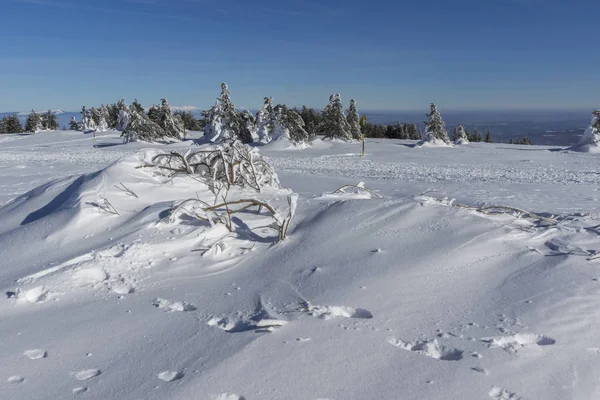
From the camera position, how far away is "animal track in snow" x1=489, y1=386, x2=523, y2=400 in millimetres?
1882

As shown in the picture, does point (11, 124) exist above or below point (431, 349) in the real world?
above

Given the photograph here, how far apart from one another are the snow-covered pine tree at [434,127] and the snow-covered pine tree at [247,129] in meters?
14.8

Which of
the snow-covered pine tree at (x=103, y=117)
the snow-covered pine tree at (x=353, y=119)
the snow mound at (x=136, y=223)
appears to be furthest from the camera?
the snow-covered pine tree at (x=103, y=117)

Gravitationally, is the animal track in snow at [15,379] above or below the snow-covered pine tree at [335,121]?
below

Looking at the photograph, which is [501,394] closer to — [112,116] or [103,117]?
[103,117]

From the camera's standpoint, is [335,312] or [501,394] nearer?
[501,394]

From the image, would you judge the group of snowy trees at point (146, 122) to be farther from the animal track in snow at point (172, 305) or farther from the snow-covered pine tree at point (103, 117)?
the animal track in snow at point (172, 305)

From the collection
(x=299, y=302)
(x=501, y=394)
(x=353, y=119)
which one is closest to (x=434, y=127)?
(x=353, y=119)

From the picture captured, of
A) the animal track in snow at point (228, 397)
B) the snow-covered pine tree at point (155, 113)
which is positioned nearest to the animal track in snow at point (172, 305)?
the animal track in snow at point (228, 397)

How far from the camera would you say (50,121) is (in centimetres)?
7269

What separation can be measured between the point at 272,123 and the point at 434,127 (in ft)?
44.4

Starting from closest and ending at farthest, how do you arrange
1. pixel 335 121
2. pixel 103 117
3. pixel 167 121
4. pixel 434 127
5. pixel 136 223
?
pixel 136 223 → pixel 335 121 → pixel 434 127 → pixel 167 121 → pixel 103 117

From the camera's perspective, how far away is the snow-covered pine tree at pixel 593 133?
24850 millimetres

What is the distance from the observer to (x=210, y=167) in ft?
16.6
